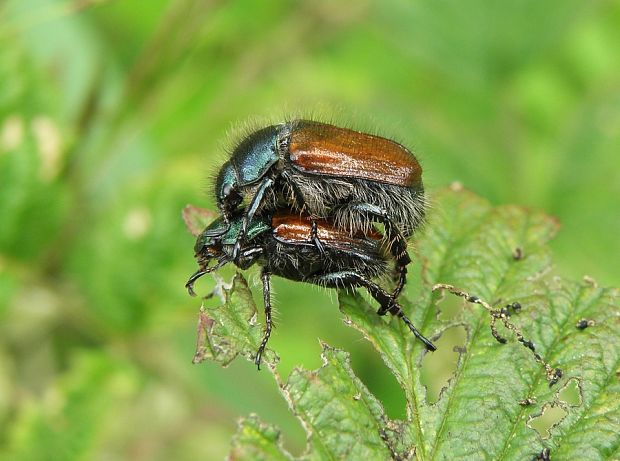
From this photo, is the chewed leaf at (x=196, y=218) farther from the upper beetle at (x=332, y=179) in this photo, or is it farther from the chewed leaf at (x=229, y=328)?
the chewed leaf at (x=229, y=328)

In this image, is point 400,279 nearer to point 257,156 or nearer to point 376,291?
point 376,291

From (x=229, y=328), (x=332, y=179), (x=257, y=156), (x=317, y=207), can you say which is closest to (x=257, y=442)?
(x=229, y=328)

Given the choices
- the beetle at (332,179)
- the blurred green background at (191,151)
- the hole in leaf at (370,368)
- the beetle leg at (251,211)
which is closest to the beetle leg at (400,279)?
the beetle at (332,179)

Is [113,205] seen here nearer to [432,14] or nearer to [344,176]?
[344,176]

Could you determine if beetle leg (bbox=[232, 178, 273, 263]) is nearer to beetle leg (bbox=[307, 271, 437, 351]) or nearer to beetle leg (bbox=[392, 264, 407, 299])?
beetle leg (bbox=[307, 271, 437, 351])

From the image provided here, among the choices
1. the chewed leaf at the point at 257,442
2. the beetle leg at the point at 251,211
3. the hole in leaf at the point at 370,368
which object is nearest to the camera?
the chewed leaf at the point at 257,442

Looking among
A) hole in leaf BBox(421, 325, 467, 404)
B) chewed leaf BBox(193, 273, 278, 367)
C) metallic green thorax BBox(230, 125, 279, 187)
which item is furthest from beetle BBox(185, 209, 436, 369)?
hole in leaf BBox(421, 325, 467, 404)
